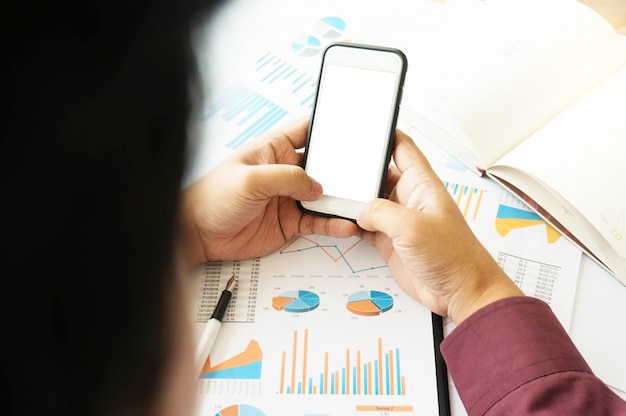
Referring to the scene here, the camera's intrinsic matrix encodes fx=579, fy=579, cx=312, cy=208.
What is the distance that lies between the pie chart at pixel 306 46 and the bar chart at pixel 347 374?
458 mm

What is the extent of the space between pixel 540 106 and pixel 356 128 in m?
0.26

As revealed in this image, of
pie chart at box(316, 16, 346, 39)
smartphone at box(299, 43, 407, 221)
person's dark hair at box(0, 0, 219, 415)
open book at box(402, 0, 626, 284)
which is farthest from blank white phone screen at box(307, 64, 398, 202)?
person's dark hair at box(0, 0, 219, 415)

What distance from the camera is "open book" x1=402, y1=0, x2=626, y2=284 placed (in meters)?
0.69

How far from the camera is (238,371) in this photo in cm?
62

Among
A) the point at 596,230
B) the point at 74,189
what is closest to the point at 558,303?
the point at 596,230

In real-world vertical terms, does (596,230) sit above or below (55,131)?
below

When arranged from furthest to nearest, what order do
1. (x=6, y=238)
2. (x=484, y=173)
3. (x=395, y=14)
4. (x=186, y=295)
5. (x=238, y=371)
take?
1. (x=395, y=14)
2. (x=484, y=173)
3. (x=238, y=371)
4. (x=186, y=295)
5. (x=6, y=238)

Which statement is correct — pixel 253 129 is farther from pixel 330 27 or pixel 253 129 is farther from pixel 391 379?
pixel 391 379

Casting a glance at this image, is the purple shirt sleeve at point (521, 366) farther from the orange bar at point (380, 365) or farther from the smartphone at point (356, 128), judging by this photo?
the smartphone at point (356, 128)

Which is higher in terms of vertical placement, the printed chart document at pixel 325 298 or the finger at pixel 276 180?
the finger at pixel 276 180

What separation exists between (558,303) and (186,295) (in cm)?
52

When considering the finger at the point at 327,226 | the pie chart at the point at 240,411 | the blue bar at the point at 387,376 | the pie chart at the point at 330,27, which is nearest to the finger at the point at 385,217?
the finger at the point at 327,226

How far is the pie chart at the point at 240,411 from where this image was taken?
595 mm

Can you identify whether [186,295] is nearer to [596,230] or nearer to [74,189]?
[74,189]
